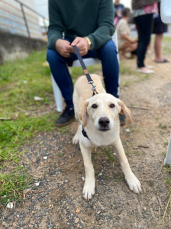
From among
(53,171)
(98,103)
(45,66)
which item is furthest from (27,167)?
(45,66)

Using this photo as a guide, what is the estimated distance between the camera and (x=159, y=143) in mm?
1843

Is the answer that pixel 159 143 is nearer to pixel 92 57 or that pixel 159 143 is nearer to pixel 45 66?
pixel 92 57

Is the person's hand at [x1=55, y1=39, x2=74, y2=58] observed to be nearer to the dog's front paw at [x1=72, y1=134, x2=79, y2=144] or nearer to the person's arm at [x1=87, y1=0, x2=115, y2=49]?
the person's arm at [x1=87, y1=0, x2=115, y2=49]

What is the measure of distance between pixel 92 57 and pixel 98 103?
43.9 inches

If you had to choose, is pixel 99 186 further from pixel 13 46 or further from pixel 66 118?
pixel 13 46

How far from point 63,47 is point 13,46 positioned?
4.54 metres

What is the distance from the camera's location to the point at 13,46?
5668 millimetres

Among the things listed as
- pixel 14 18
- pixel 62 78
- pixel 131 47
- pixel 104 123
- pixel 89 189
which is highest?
pixel 14 18

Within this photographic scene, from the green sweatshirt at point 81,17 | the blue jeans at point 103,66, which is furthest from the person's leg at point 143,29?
the blue jeans at point 103,66

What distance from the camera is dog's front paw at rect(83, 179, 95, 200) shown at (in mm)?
1350

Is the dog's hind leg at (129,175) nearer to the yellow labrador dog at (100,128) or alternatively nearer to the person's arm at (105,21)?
the yellow labrador dog at (100,128)

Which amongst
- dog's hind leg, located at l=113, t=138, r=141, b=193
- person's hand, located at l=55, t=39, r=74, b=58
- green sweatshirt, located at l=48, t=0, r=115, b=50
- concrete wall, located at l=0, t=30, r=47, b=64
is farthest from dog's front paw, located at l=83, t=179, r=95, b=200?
concrete wall, located at l=0, t=30, r=47, b=64

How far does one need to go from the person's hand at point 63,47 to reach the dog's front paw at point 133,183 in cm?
143

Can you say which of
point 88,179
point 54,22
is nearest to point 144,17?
point 54,22
